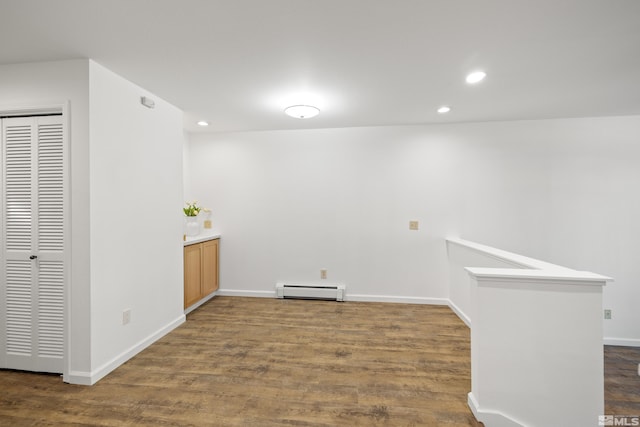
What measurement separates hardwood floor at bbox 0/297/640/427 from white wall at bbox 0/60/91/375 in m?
0.34

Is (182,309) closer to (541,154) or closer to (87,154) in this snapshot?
(87,154)

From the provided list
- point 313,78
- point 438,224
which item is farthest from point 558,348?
point 313,78

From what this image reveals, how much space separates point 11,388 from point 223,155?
3315mm

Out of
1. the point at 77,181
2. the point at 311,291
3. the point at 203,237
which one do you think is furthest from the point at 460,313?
the point at 77,181

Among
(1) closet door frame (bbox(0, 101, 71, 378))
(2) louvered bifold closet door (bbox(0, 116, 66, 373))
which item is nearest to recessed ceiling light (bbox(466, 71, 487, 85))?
(1) closet door frame (bbox(0, 101, 71, 378))

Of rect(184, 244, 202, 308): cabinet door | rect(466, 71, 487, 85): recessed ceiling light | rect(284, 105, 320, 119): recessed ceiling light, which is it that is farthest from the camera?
rect(184, 244, 202, 308): cabinet door

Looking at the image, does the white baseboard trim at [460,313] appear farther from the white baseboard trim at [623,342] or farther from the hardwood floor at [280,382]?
the white baseboard trim at [623,342]

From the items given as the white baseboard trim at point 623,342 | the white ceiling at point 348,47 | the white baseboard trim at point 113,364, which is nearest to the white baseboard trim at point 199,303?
the white baseboard trim at point 113,364

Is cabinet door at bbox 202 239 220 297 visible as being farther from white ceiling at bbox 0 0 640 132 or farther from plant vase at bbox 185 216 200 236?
white ceiling at bbox 0 0 640 132

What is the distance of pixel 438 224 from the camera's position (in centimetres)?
399

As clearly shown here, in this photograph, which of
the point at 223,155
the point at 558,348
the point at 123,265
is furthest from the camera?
the point at 223,155

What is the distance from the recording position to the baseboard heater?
411 cm

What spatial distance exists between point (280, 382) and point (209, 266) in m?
2.38

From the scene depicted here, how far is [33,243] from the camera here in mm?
2248
